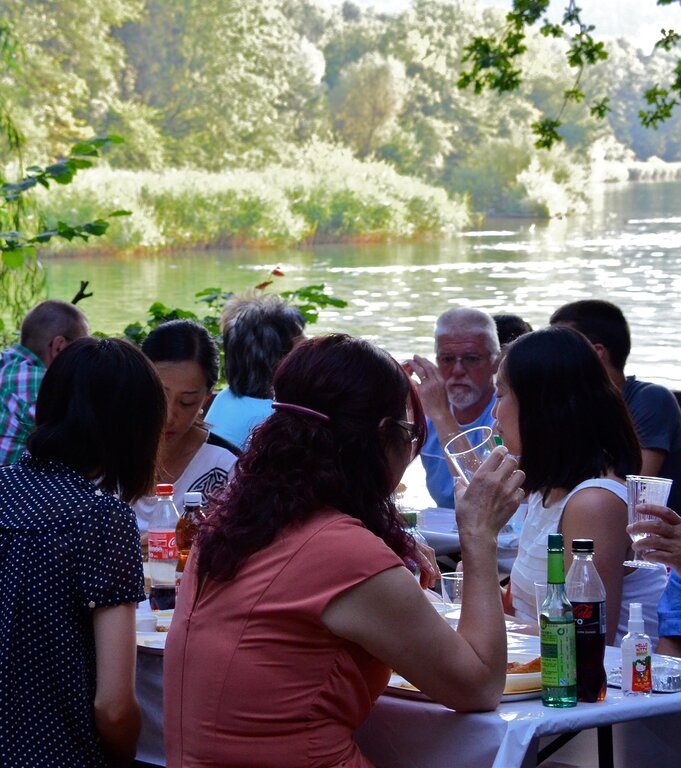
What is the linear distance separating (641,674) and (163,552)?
1.13 meters

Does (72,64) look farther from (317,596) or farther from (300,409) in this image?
(317,596)

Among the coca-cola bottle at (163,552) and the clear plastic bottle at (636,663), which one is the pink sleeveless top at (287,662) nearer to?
the clear plastic bottle at (636,663)

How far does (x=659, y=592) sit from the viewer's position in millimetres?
2287

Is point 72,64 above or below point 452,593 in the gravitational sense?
above

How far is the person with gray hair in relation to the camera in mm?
3896

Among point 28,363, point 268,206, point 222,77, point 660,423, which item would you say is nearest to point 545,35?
point 660,423

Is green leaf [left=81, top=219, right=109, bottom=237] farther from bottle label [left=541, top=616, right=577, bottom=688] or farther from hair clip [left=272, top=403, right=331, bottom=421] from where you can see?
bottle label [left=541, top=616, right=577, bottom=688]

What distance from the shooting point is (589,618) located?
5.49 ft

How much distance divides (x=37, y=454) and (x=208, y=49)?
11538mm

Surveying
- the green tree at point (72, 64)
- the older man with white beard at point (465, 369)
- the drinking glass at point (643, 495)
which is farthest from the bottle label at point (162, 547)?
the green tree at point (72, 64)

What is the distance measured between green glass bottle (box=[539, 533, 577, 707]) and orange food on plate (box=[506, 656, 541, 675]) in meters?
0.13

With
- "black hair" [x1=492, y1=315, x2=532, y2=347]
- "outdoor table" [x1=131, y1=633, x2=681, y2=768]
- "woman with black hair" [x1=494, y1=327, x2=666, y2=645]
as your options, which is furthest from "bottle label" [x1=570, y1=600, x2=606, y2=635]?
"black hair" [x1=492, y1=315, x2=532, y2=347]

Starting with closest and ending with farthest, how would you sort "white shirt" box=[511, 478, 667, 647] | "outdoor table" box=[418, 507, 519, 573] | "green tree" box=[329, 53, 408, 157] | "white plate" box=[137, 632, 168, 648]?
"white plate" box=[137, 632, 168, 648] < "white shirt" box=[511, 478, 667, 647] < "outdoor table" box=[418, 507, 519, 573] < "green tree" box=[329, 53, 408, 157]

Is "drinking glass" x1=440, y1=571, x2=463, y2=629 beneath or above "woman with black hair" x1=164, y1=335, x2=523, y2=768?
beneath
